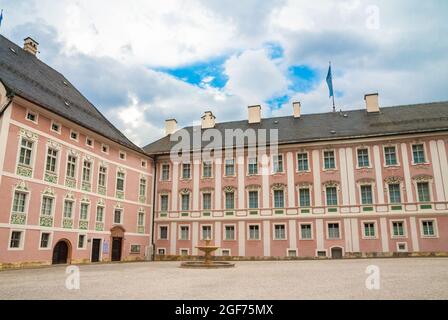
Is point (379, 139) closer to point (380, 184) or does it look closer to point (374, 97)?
point (380, 184)

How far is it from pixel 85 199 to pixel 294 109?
20.0 metres

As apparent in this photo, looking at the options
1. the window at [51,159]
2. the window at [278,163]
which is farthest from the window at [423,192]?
the window at [51,159]

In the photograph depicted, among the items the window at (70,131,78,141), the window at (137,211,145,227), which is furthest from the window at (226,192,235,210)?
the window at (70,131,78,141)

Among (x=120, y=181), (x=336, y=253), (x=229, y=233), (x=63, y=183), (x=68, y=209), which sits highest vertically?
(x=120, y=181)

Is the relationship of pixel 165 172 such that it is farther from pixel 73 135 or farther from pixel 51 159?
pixel 51 159

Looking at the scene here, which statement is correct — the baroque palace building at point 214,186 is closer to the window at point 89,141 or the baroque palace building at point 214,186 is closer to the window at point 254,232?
the window at point 254,232

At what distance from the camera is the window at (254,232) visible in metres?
27.9

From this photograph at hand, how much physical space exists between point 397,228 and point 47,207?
76.2 feet

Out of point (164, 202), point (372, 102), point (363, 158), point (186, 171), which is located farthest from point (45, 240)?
point (372, 102)

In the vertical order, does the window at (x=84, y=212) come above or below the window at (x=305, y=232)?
above

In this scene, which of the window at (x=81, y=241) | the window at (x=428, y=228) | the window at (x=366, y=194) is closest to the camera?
the window at (x=81, y=241)

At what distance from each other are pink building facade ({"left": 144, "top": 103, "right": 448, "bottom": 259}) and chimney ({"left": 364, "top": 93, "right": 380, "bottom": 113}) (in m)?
0.43

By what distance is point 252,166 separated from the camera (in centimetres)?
2945

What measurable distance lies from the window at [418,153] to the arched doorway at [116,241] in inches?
887
